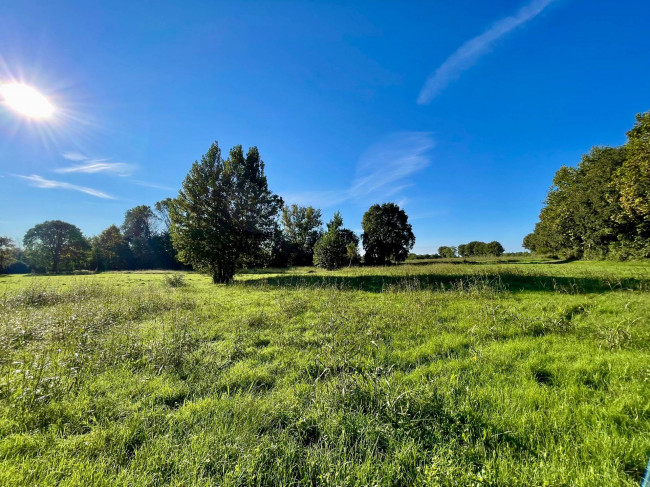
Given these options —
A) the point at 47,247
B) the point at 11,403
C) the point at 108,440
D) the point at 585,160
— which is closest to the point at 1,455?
the point at 108,440

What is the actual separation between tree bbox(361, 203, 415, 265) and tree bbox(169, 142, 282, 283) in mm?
24839

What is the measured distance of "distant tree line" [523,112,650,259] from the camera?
18.8 m

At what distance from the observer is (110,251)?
177ft

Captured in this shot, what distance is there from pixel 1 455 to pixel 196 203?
21.7 meters

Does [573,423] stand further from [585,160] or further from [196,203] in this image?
[585,160]

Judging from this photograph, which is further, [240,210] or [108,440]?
[240,210]

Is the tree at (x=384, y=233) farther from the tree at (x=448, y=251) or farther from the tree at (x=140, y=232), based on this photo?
the tree at (x=448, y=251)

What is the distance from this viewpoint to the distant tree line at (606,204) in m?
18.8

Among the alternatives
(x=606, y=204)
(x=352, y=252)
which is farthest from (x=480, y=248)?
(x=352, y=252)

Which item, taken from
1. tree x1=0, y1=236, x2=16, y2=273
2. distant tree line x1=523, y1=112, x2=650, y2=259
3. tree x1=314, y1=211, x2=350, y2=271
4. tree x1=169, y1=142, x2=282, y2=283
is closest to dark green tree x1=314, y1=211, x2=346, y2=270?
tree x1=314, y1=211, x2=350, y2=271

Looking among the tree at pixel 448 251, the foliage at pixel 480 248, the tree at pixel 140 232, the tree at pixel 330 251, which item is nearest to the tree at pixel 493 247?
the foliage at pixel 480 248

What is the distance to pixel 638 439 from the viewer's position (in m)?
2.55

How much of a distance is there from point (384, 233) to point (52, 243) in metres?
68.9

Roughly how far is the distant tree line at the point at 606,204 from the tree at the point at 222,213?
100 feet
